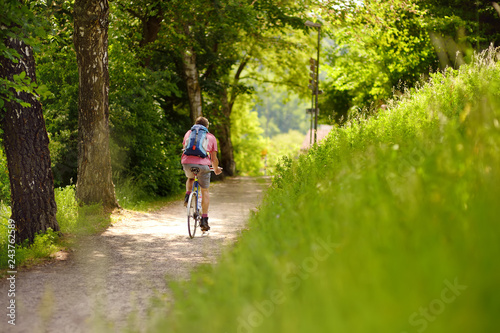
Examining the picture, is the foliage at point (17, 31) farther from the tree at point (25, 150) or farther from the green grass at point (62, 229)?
the green grass at point (62, 229)

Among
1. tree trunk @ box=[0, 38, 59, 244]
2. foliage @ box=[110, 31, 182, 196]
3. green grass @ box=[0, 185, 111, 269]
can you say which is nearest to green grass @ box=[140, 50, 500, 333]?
green grass @ box=[0, 185, 111, 269]

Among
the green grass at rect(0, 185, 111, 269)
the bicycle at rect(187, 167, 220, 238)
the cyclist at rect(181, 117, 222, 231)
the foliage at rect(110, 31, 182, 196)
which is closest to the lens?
the green grass at rect(0, 185, 111, 269)

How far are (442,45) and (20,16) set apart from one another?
75.7 ft

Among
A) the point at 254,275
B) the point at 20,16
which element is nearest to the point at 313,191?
the point at 254,275

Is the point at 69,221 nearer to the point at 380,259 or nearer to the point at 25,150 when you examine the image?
the point at 25,150

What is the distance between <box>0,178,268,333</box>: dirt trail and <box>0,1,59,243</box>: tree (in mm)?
883

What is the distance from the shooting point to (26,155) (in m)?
8.45

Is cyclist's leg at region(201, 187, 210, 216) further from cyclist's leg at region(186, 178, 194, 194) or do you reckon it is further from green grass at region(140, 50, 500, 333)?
green grass at region(140, 50, 500, 333)

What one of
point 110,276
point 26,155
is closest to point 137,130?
point 26,155

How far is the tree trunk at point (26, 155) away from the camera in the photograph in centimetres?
833

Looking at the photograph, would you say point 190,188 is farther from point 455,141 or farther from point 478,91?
point 455,141

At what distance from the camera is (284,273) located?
354cm

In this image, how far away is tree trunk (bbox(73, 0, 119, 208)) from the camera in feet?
39.8

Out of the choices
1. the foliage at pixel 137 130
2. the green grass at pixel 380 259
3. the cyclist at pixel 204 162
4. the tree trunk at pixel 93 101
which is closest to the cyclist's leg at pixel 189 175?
the cyclist at pixel 204 162
